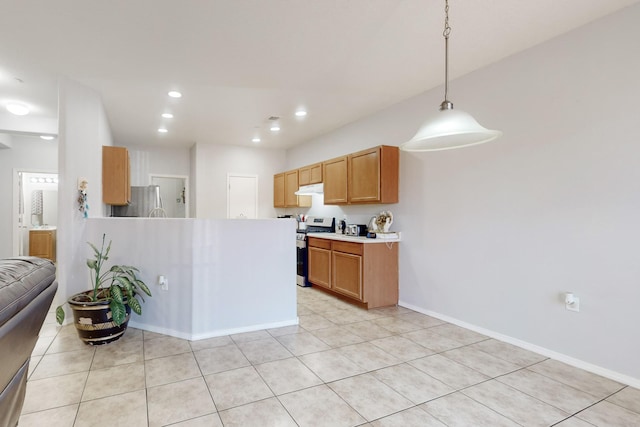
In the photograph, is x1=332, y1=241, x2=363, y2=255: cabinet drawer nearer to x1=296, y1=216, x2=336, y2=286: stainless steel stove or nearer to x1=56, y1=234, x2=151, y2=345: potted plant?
x1=296, y1=216, x2=336, y2=286: stainless steel stove

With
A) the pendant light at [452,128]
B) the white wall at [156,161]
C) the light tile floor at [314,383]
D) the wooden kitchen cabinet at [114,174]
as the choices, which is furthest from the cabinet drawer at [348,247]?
the white wall at [156,161]

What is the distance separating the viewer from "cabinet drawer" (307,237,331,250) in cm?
481

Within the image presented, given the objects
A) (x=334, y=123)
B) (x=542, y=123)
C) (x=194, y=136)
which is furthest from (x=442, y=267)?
(x=194, y=136)

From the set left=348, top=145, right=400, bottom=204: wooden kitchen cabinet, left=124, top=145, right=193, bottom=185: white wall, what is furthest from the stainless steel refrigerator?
left=348, top=145, right=400, bottom=204: wooden kitchen cabinet

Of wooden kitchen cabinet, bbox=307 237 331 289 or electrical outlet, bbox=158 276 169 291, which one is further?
wooden kitchen cabinet, bbox=307 237 331 289

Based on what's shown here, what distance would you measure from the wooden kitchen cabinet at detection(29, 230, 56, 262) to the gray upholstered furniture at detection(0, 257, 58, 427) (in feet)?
22.0

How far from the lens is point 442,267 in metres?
3.75

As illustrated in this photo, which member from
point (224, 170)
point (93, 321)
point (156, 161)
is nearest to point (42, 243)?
point (156, 161)

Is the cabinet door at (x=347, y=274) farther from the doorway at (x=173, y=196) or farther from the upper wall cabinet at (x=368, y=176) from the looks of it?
the doorway at (x=173, y=196)

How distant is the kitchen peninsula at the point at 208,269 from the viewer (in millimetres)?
3160

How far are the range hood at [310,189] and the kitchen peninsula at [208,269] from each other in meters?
1.99

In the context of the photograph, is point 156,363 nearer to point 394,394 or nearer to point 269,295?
point 269,295

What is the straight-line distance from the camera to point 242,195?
23.3ft

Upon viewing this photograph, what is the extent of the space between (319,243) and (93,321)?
296 cm
